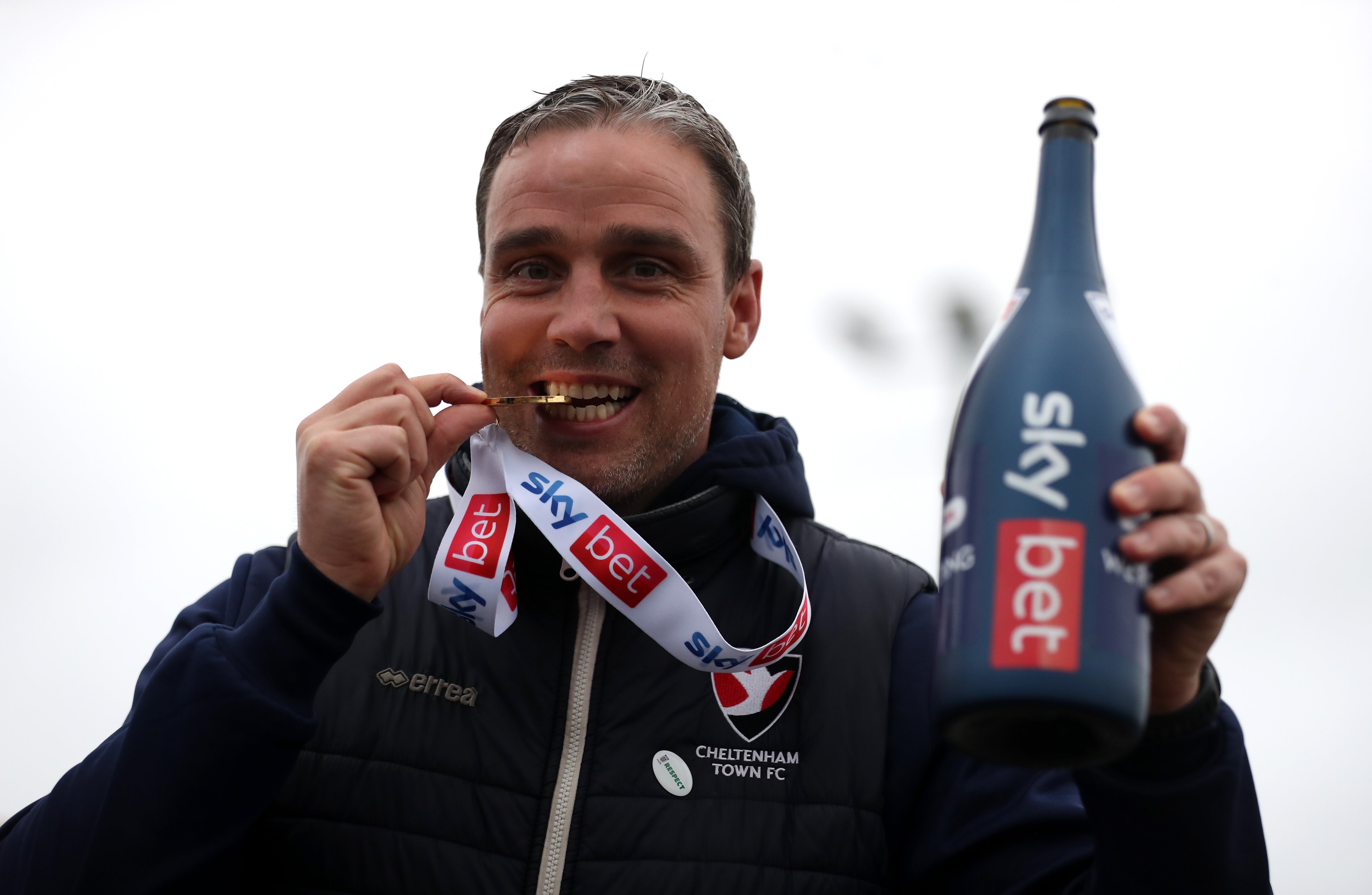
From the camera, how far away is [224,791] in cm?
198

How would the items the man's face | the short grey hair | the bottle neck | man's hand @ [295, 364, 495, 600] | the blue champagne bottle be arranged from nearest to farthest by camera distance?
the blue champagne bottle
the bottle neck
man's hand @ [295, 364, 495, 600]
the man's face
the short grey hair

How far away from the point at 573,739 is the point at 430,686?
359mm

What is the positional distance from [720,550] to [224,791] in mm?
1206

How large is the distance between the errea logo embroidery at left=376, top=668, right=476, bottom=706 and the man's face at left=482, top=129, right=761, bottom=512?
561 millimetres

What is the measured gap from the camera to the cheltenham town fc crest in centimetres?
239

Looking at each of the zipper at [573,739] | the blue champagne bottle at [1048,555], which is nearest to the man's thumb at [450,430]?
the zipper at [573,739]

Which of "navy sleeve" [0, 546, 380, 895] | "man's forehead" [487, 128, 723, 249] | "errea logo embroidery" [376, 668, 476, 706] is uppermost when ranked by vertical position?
"man's forehead" [487, 128, 723, 249]

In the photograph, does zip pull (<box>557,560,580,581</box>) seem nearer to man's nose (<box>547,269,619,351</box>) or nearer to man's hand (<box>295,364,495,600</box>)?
man's hand (<box>295,364,495,600</box>)

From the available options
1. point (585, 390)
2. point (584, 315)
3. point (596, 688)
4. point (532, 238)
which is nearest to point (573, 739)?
point (596, 688)

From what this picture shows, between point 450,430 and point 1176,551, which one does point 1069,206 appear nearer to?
point 1176,551

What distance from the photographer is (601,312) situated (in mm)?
2588

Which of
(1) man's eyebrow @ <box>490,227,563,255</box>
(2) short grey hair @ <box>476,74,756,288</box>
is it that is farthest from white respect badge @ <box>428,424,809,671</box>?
(2) short grey hair @ <box>476,74,756,288</box>

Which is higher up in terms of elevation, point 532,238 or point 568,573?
point 532,238

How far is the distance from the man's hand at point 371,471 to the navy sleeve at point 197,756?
0.07 m
